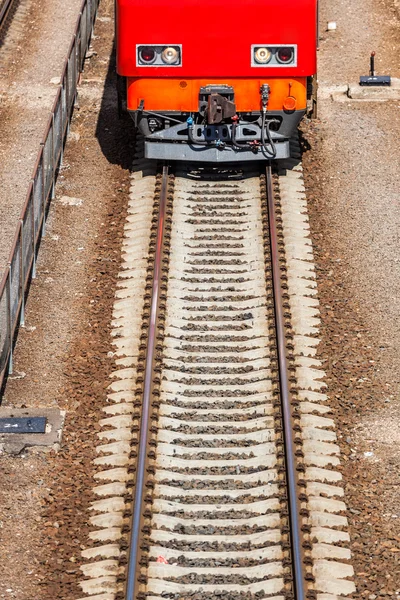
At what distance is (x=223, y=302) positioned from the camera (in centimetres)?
1348

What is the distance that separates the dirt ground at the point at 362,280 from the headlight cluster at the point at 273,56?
1.69 meters

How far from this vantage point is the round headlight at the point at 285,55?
1555 cm

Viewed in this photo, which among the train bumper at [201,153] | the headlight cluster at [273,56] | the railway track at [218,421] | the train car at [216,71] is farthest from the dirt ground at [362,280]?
the headlight cluster at [273,56]

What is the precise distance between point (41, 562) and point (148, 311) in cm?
372

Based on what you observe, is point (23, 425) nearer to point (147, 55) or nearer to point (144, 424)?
point (144, 424)

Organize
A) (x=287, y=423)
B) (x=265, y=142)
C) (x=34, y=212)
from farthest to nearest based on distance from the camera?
(x=265, y=142) → (x=34, y=212) → (x=287, y=423)

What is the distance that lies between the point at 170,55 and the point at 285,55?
4.75ft

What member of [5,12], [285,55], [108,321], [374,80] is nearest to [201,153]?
[285,55]

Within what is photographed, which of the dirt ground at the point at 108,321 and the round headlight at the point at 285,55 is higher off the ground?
the round headlight at the point at 285,55

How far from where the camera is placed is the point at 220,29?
15469 mm

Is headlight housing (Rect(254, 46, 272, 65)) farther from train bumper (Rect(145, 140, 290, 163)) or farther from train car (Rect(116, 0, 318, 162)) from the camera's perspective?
train bumper (Rect(145, 140, 290, 163))

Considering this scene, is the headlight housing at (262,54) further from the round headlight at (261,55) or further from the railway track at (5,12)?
the railway track at (5,12)

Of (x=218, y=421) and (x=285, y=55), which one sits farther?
(x=285, y=55)

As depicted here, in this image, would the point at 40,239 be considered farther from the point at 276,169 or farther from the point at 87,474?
the point at 87,474
